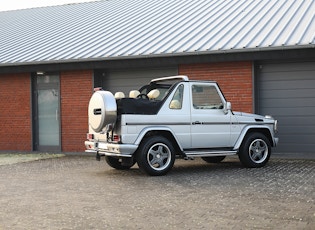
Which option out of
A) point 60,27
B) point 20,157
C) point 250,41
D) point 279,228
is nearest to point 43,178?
point 20,157

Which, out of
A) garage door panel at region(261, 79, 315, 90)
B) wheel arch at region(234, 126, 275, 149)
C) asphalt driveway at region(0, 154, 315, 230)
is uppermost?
garage door panel at region(261, 79, 315, 90)

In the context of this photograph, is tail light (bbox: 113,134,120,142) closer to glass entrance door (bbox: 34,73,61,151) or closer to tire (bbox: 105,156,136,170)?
tire (bbox: 105,156,136,170)

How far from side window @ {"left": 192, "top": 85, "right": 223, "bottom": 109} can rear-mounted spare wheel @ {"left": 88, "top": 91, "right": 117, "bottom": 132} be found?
1.84m

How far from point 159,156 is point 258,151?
2522 millimetres

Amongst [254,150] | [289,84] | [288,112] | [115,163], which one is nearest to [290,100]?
[288,112]

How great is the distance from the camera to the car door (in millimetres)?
10742

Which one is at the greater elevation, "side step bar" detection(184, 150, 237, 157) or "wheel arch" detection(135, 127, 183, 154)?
"wheel arch" detection(135, 127, 183, 154)

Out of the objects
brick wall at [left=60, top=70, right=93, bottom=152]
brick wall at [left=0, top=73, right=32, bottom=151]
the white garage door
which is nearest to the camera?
the white garage door

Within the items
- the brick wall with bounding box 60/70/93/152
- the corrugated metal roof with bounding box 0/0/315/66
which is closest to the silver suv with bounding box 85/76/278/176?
the corrugated metal roof with bounding box 0/0/315/66

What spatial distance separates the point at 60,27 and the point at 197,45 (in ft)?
24.7

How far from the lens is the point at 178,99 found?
420 inches

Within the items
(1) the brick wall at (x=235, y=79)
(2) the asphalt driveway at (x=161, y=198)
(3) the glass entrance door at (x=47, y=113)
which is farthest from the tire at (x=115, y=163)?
(3) the glass entrance door at (x=47, y=113)

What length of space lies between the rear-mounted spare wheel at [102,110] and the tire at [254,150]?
3125 mm

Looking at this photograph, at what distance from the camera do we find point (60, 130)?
53.8ft
